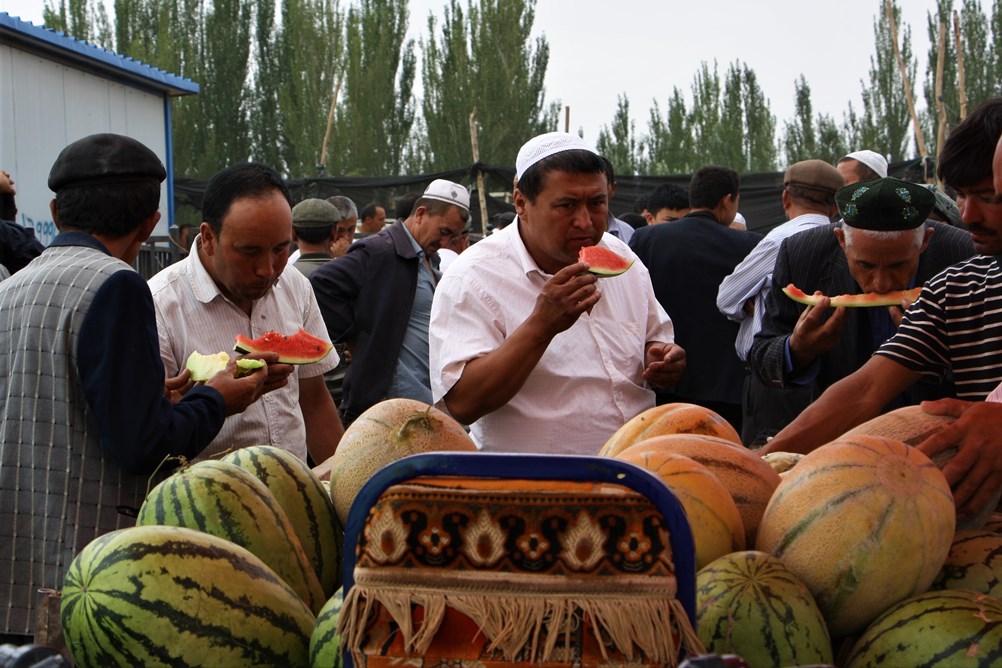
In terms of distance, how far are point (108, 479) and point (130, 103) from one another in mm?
12684

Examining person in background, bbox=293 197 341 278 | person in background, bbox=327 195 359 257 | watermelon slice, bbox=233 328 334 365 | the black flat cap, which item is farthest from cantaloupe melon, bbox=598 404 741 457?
person in background, bbox=327 195 359 257

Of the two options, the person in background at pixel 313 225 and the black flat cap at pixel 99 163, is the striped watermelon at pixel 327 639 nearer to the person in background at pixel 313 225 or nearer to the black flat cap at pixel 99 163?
the black flat cap at pixel 99 163

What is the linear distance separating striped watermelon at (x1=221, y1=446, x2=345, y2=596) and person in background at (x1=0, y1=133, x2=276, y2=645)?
1.32 feet

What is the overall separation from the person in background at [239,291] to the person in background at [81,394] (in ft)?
1.50

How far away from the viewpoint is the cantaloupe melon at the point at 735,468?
2166 mm

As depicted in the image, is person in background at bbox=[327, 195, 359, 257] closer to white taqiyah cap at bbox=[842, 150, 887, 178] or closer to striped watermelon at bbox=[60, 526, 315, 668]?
white taqiyah cap at bbox=[842, 150, 887, 178]

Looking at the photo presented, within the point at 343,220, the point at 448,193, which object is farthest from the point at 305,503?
the point at 343,220

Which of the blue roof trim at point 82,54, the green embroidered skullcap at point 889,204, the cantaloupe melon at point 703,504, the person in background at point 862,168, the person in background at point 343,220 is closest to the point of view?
the cantaloupe melon at point 703,504

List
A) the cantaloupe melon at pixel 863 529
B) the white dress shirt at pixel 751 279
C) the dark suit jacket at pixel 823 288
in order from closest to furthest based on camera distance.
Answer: the cantaloupe melon at pixel 863 529 < the dark suit jacket at pixel 823 288 < the white dress shirt at pixel 751 279

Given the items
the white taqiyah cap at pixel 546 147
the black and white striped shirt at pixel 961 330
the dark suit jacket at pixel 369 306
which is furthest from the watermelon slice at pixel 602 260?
the dark suit jacket at pixel 369 306

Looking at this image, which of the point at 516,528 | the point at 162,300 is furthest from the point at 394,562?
the point at 162,300

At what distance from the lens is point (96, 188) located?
9.57 ft

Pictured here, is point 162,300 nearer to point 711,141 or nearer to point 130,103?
point 130,103

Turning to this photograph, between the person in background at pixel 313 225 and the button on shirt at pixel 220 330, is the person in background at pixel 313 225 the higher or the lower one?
the higher one
